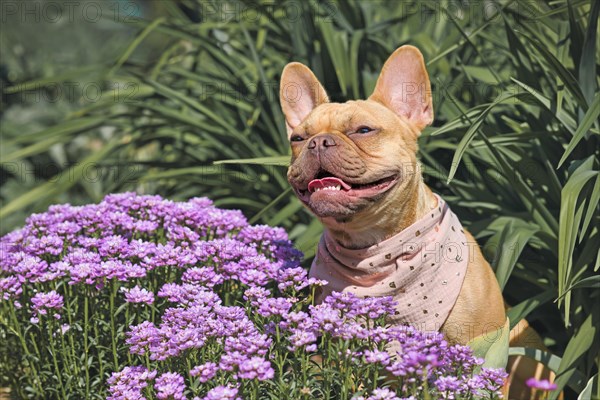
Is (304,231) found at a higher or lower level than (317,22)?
lower

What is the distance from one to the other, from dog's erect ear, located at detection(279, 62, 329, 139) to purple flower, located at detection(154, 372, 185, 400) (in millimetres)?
1497

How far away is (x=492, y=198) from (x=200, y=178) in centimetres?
170

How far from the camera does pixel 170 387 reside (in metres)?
2.19

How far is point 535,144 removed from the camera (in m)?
3.65

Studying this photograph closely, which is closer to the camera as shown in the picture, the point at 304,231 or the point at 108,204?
the point at 108,204

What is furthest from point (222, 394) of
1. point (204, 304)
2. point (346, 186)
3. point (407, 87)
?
point (407, 87)

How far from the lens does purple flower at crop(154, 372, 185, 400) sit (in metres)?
2.17

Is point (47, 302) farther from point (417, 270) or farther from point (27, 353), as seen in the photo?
point (417, 270)

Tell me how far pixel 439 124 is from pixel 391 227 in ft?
4.93

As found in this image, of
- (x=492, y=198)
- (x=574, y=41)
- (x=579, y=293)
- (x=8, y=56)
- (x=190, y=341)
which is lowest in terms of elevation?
(x=579, y=293)

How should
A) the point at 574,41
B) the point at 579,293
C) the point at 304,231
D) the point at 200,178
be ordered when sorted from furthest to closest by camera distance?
1. the point at 200,178
2. the point at 304,231
3. the point at 574,41
4. the point at 579,293

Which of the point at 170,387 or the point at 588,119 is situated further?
the point at 588,119

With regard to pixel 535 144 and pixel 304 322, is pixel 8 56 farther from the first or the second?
pixel 304 322

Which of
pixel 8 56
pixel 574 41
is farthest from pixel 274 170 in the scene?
pixel 8 56
